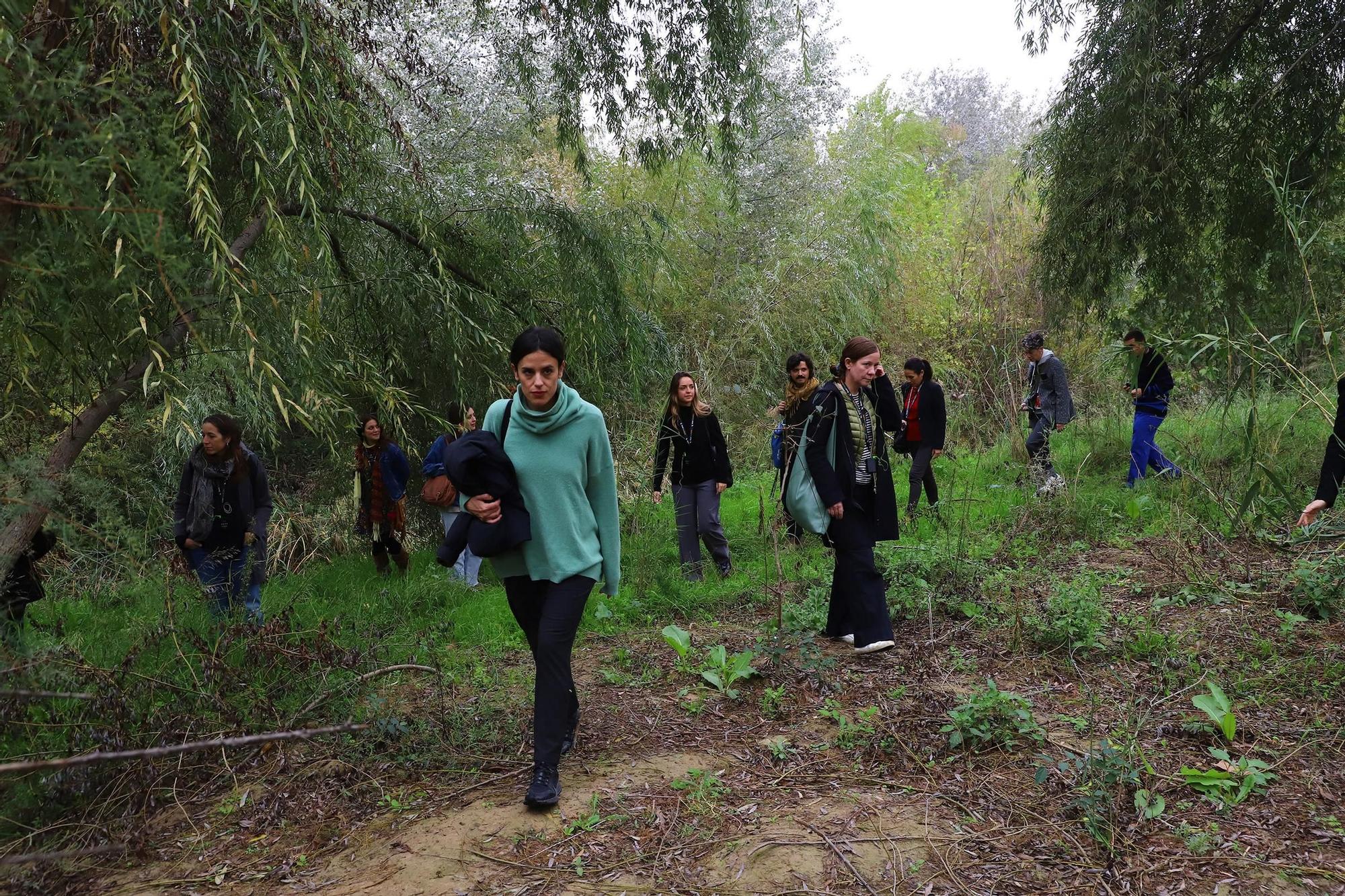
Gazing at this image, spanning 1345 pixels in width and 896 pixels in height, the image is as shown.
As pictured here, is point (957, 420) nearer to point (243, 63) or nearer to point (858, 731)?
point (858, 731)

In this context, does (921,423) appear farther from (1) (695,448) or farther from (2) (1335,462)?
(2) (1335,462)

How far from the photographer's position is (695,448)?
7.21 m

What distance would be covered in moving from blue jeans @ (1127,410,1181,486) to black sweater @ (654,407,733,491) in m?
4.04

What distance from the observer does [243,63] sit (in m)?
4.38

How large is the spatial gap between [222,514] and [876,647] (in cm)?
407

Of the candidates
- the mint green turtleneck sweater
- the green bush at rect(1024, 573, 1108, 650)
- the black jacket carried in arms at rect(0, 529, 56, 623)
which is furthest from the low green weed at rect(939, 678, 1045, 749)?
the black jacket carried in arms at rect(0, 529, 56, 623)

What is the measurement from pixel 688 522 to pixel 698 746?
333 cm

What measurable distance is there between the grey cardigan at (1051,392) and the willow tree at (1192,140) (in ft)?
2.63

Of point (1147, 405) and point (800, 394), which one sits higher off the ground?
point (800, 394)

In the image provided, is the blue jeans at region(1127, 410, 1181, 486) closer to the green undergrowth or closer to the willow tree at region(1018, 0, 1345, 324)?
the green undergrowth

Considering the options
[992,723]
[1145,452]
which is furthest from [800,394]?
[1145,452]

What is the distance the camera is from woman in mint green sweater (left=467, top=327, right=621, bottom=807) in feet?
11.8

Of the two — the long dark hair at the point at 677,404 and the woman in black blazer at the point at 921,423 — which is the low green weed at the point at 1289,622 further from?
the long dark hair at the point at 677,404

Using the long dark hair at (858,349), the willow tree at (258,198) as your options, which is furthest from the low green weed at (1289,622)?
the willow tree at (258,198)
